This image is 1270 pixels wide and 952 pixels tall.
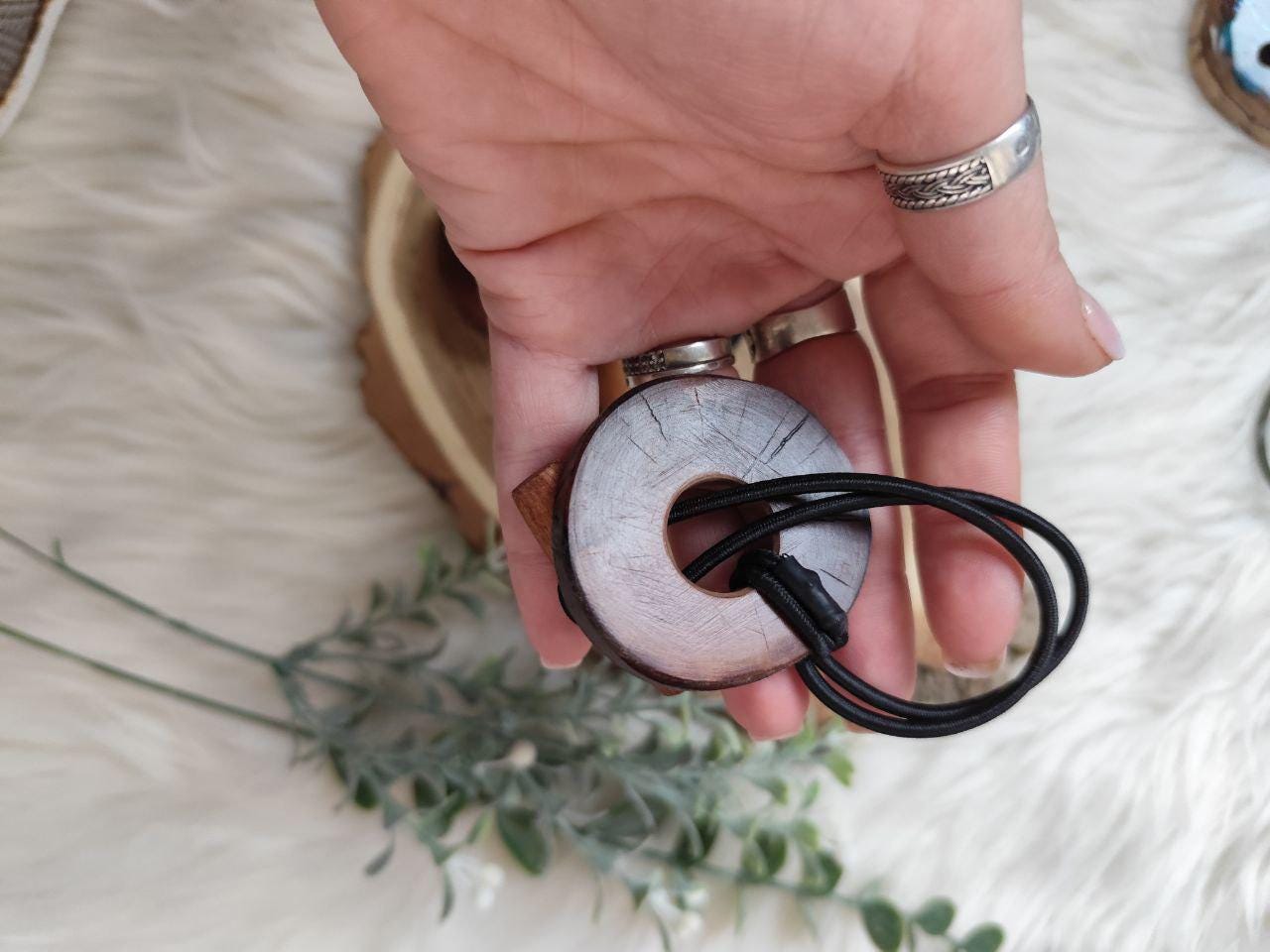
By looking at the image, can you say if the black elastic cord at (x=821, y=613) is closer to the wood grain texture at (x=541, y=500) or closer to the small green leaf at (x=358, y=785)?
the wood grain texture at (x=541, y=500)

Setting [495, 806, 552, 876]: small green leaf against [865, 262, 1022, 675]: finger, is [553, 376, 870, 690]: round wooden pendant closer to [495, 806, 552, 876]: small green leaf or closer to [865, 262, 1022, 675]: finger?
[865, 262, 1022, 675]: finger

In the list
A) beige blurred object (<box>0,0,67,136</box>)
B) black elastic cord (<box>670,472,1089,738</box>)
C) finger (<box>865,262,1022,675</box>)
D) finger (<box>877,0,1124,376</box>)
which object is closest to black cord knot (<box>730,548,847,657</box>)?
black elastic cord (<box>670,472,1089,738</box>)

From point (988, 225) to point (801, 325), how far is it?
8.2 inches

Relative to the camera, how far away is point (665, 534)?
0.73 meters

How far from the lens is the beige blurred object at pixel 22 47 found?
2.93 ft

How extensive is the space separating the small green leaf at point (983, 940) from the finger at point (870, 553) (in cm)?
28

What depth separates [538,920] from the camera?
0.98 metres

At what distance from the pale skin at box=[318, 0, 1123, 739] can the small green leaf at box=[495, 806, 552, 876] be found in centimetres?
15

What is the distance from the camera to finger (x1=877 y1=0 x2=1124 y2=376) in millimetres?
659

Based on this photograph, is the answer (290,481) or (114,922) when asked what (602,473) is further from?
(114,922)

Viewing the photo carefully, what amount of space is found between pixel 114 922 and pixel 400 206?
0.67 metres

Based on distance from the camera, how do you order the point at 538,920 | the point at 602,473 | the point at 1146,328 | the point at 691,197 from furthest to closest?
the point at 1146,328 → the point at 538,920 → the point at 691,197 → the point at 602,473


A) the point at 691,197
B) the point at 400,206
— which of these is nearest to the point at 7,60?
the point at 400,206

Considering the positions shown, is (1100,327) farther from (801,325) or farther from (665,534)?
(665,534)
